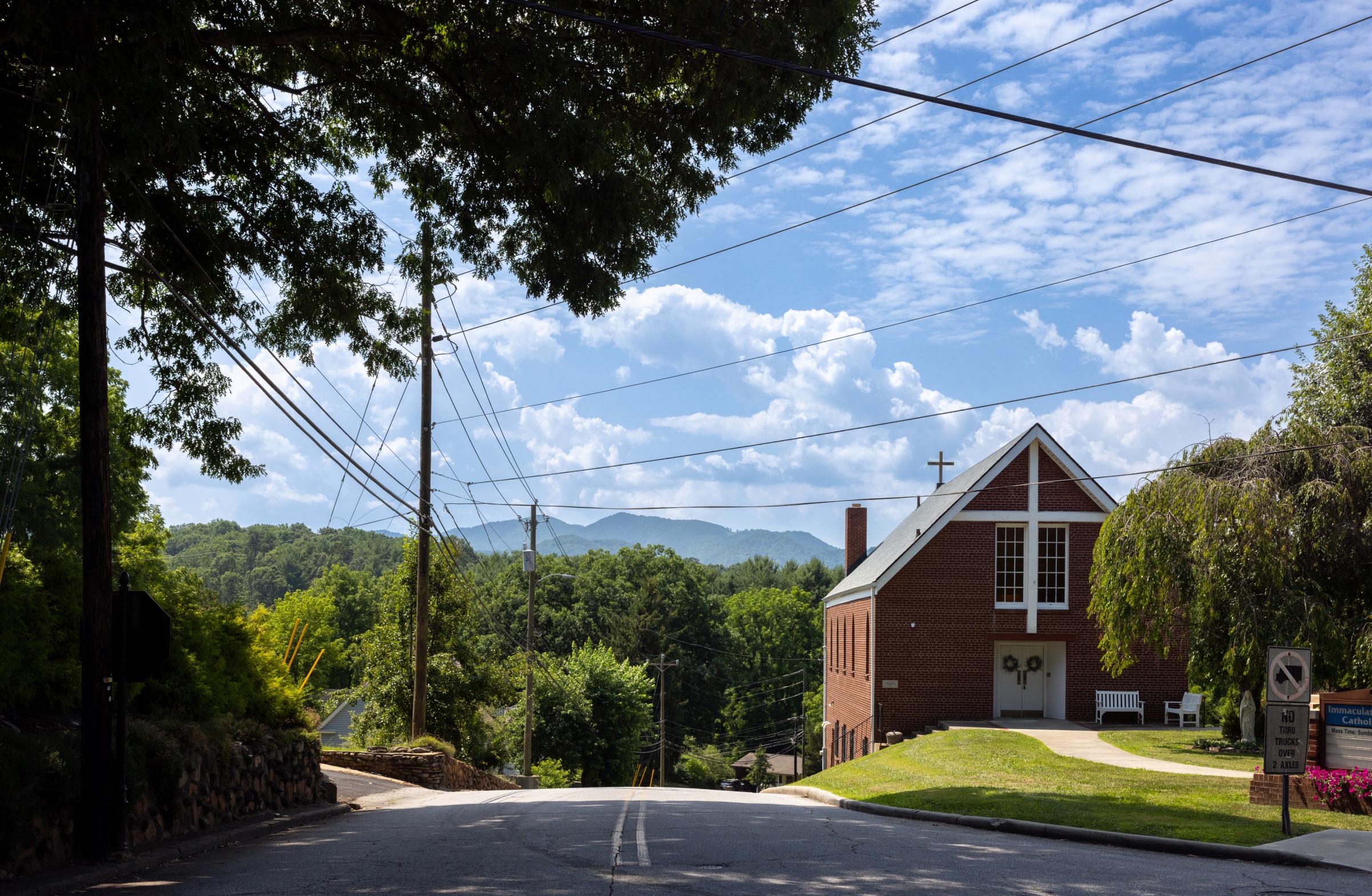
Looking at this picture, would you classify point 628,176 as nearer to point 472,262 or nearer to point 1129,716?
point 472,262

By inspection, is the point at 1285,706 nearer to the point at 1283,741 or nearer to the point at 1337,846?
the point at 1283,741

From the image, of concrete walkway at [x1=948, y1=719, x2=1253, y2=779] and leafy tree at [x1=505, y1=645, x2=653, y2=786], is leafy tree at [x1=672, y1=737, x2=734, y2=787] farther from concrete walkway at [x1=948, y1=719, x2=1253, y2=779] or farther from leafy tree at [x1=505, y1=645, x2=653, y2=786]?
concrete walkway at [x1=948, y1=719, x2=1253, y2=779]

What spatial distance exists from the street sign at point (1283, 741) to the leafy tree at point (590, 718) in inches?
1505

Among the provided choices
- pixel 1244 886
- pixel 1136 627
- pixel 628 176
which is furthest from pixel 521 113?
pixel 1136 627

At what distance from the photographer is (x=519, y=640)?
3445 inches

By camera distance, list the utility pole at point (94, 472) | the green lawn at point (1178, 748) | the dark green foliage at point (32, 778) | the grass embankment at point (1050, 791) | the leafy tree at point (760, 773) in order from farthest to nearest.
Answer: the leafy tree at point (760, 773), the green lawn at point (1178, 748), the grass embankment at point (1050, 791), the utility pole at point (94, 472), the dark green foliage at point (32, 778)

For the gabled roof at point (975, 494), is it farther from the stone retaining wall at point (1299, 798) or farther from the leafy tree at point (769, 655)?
the leafy tree at point (769, 655)

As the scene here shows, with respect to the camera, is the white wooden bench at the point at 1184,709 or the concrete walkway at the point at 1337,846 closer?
the concrete walkway at the point at 1337,846

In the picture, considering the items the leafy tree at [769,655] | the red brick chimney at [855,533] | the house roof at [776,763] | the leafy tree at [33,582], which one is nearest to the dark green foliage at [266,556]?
the leafy tree at [769,655]

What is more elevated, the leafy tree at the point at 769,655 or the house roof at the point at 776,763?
the leafy tree at the point at 769,655

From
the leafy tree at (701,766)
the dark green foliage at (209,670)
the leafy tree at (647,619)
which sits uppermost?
the dark green foliage at (209,670)

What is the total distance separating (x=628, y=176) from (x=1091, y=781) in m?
14.0

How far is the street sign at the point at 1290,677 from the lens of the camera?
12.6 metres

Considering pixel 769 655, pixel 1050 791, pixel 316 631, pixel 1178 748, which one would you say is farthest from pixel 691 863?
pixel 769 655
